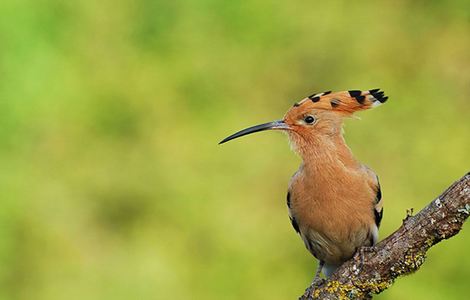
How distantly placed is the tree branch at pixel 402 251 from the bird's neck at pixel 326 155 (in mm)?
466

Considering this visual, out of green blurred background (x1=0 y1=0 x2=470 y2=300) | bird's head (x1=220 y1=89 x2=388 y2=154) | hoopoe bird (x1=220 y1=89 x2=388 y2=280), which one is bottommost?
hoopoe bird (x1=220 y1=89 x2=388 y2=280)

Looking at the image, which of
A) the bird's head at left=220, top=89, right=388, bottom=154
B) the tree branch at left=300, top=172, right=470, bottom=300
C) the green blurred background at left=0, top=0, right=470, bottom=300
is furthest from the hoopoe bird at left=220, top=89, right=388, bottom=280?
the green blurred background at left=0, top=0, right=470, bottom=300

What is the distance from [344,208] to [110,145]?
2.17 meters

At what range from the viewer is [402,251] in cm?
235

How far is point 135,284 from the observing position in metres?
4.44

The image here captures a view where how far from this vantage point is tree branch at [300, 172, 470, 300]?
2246mm

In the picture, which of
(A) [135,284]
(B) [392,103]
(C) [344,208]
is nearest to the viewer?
(C) [344,208]

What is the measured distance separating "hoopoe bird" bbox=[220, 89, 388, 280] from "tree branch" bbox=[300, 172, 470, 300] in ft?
1.22

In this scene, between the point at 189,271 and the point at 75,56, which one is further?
the point at 75,56

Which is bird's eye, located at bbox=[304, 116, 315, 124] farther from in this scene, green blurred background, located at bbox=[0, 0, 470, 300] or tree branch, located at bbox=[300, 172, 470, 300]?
green blurred background, located at bbox=[0, 0, 470, 300]

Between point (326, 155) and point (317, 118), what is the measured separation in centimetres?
13

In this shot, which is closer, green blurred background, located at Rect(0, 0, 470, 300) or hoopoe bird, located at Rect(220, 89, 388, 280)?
hoopoe bird, located at Rect(220, 89, 388, 280)

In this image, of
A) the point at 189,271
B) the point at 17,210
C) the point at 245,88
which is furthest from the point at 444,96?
the point at 17,210

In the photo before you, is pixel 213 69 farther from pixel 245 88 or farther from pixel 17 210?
pixel 17 210
